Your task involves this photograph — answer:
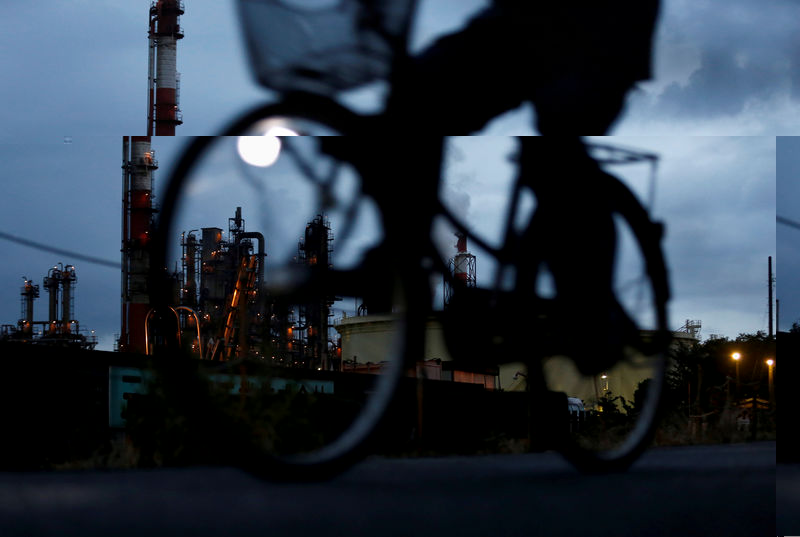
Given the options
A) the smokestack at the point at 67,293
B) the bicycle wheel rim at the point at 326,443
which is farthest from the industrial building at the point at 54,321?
the bicycle wheel rim at the point at 326,443

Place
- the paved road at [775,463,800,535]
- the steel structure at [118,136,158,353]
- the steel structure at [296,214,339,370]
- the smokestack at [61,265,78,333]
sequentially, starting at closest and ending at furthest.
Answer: the steel structure at [118,136,158,353] → the steel structure at [296,214,339,370] → the smokestack at [61,265,78,333] → the paved road at [775,463,800,535]

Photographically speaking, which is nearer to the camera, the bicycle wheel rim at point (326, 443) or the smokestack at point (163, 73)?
the bicycle wheel rim at point (326, 443)

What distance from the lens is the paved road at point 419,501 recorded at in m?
1.52

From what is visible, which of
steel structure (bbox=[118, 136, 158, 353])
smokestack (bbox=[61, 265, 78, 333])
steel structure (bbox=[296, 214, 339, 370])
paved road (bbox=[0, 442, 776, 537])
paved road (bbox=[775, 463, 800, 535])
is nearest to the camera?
paved road (bbox=[0, 442, 776, 537])

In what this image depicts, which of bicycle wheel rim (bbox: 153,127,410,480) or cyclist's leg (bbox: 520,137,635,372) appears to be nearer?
bicycle wheel rim (bbox: 153,127,410,480)

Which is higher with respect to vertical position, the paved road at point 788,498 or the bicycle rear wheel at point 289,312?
the bicycle rear wheel at point 289,312

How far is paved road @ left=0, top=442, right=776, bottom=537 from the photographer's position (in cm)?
152

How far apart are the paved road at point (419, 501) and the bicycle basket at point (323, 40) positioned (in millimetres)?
835

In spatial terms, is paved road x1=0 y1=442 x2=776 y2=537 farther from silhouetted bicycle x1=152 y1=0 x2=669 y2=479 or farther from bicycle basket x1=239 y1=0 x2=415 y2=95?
bicycle basket x1=239 y1=0 x2=415 y2=95

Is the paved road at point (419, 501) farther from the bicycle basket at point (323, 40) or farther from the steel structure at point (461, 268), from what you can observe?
the bicycle basket at point (323, 40)

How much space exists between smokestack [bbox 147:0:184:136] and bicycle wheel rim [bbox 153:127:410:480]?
1.05 feet

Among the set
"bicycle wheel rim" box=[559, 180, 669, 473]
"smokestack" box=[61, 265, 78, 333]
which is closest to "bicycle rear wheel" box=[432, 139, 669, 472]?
"bicycle wheel rim" box=[559, 180, 669, 473]

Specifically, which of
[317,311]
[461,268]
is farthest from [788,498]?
[317,311]

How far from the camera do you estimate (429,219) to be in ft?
6.23
